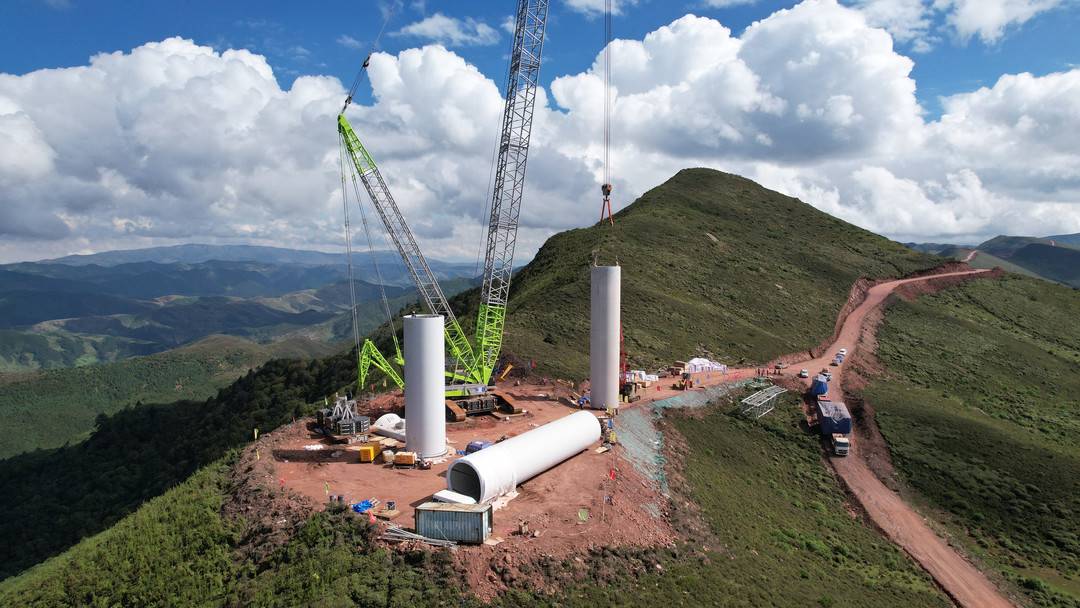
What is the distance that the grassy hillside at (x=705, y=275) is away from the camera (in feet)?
255

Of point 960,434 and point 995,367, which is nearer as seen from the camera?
point 960,434

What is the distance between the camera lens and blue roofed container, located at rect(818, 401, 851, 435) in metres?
56.0

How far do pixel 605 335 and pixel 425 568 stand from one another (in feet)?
89.4

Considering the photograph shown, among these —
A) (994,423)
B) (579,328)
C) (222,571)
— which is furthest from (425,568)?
(994,423)

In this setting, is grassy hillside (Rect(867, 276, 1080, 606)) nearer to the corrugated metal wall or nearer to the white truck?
the white truck

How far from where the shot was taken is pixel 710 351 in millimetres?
78375

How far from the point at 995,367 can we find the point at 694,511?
245ft

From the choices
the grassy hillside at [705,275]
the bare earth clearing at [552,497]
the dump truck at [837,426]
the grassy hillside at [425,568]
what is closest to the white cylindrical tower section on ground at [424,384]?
the bare earth clearing at [552,497]

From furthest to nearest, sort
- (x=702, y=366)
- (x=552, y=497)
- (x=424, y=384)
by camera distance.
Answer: (x=702, y=366) < (x=424, y=384) < (x=552, y=497)

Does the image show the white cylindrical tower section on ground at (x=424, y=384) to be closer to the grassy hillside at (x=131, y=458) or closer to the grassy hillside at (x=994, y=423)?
the grassy hillside at (x=994, y=423)

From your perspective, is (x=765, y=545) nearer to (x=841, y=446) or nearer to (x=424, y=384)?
(x=841, y=446)

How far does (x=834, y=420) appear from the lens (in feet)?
184

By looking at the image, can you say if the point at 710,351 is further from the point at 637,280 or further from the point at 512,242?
the point at 512,242

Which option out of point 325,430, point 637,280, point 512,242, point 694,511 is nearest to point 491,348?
point 512,242
